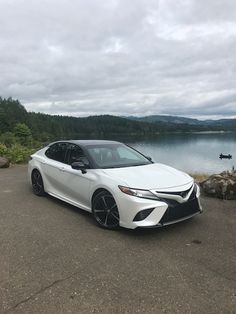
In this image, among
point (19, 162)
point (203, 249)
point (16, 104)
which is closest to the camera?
point (203, 249)

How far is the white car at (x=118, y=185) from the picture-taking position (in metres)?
4.98

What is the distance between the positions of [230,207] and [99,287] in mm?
3952

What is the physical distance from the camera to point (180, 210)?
5.17 metres

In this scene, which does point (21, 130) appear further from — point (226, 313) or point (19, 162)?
point (226, 313)

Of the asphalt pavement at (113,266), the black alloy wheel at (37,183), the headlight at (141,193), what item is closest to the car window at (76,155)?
the asphalt pavement at (113,266)

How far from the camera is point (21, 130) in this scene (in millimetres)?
79125

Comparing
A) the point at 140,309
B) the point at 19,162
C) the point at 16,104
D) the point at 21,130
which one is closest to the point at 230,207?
the point at 140,309

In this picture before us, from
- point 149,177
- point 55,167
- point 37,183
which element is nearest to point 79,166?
point 55,167

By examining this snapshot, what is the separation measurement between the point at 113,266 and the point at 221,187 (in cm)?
414

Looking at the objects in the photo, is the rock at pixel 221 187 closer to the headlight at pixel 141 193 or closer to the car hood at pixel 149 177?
the car hood at pixel 149 177

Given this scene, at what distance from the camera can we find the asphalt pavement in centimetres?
330

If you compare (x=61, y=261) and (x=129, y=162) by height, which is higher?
(x=129, y=162)

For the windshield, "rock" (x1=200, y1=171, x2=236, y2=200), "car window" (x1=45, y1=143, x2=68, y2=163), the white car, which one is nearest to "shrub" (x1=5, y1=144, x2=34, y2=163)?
"car window" (x1=45, y1=143, x2=68, y2=163)

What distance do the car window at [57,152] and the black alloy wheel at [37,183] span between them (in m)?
0.53
